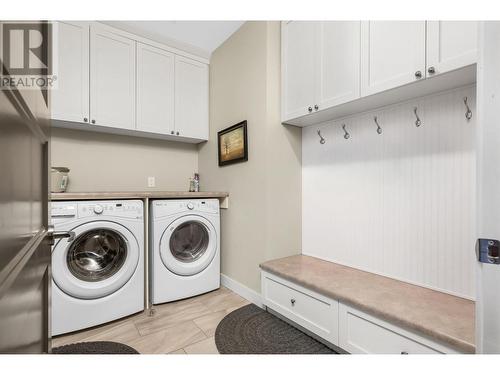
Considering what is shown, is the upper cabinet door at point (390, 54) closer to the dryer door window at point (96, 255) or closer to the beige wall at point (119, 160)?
the dryer door window at point (96, 255)

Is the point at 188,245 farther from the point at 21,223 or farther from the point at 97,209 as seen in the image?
the point at 21,223

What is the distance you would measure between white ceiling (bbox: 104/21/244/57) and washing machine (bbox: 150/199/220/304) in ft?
5.37

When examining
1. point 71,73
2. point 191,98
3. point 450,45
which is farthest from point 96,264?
point 450,45

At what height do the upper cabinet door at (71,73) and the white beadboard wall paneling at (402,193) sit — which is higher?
the upper cabinet door at (71,73)

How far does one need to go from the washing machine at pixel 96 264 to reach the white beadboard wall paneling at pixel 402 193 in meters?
1.47

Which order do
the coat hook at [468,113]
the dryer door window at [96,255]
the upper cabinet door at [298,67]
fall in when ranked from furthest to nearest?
the upper cabinet door at [298,67], the dryer door window at [96,255], the coat hook at [468,113]

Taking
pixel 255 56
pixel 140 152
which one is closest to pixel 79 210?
pixel 140 152

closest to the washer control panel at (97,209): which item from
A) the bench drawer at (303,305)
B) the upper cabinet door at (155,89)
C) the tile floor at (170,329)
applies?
the tile floor at (170,329)

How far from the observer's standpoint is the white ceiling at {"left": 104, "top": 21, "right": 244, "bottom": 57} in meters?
2.31

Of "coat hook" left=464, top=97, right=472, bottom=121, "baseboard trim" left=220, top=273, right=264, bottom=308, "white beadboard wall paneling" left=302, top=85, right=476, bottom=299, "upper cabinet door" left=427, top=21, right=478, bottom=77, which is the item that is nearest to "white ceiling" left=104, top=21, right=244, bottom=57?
"white beadboard wall paneling" left=302, top=85, right=476, bottom=299

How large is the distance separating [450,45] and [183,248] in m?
2.31

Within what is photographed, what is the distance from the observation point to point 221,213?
2.60 meters

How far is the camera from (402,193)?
1647 mm

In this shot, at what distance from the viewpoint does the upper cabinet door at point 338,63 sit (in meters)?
1.59
